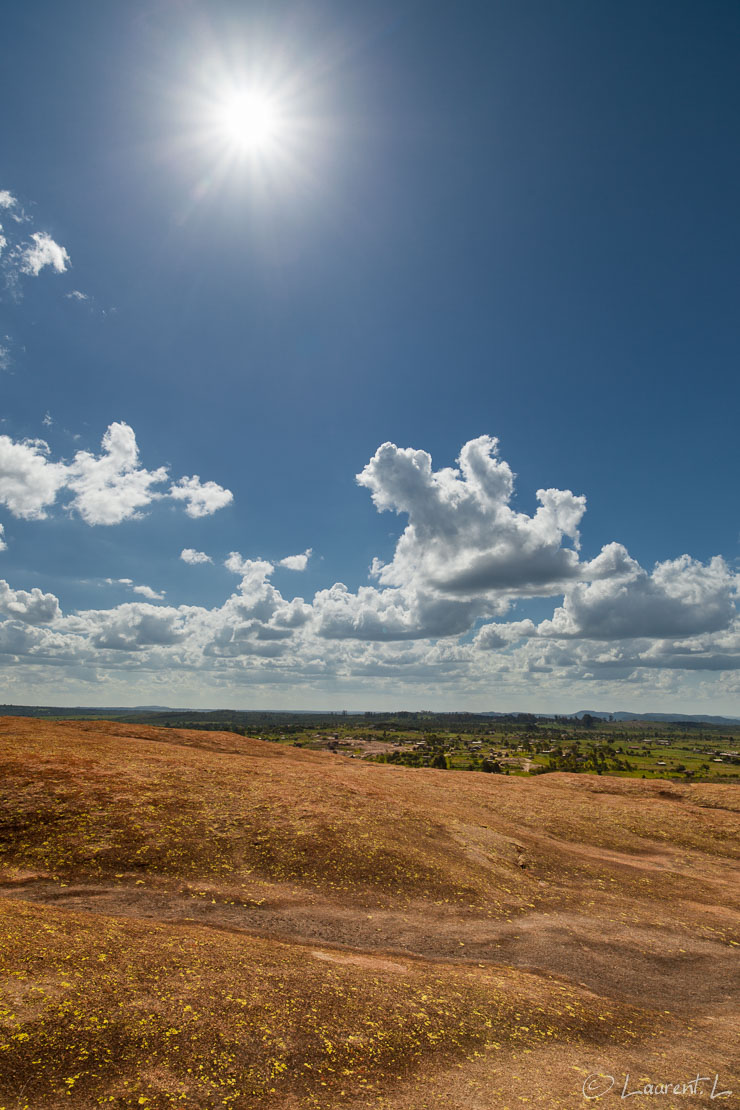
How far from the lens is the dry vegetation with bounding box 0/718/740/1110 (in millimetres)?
14859

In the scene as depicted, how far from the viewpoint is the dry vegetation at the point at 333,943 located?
14.9 meters

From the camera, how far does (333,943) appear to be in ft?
80.7

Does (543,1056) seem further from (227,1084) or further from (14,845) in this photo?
(14,845)

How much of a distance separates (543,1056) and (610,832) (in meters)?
38.2

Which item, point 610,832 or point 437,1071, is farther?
point 610,832

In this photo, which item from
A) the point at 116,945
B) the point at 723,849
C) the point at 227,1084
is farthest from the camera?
the point at 723,849

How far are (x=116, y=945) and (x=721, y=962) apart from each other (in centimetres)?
3178

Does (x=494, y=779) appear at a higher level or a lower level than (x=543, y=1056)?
lower

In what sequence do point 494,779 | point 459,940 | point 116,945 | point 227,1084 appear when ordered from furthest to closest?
point 494,779
point 459,940
point 116,945
point 227,1084

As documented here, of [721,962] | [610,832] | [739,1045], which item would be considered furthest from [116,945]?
[610,832]

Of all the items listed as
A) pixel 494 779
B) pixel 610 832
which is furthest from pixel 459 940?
pixel 494 779

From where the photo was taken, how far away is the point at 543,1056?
17.6 metres

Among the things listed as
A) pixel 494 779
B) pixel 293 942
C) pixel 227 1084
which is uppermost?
pixel 227 1084

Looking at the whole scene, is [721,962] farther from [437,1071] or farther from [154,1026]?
[154,1026]
